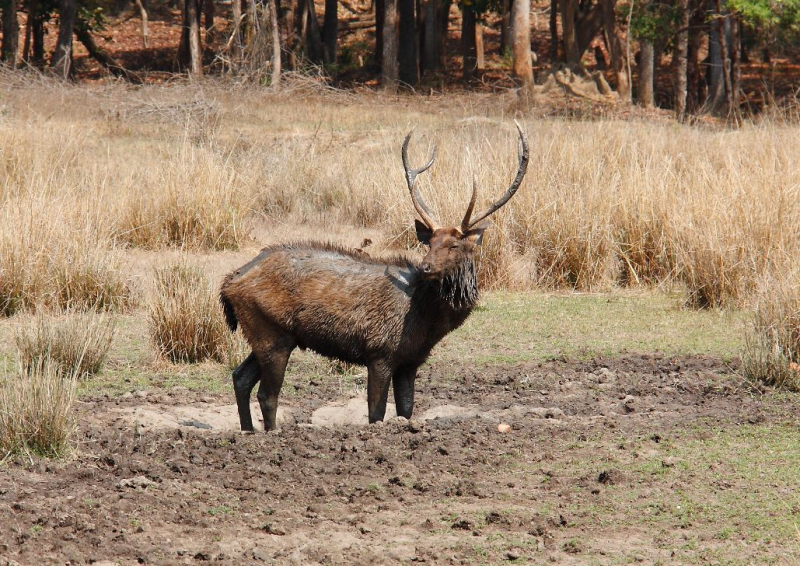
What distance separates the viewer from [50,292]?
1088cm

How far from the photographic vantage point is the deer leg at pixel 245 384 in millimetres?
7340

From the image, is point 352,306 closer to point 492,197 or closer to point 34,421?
point 34,421

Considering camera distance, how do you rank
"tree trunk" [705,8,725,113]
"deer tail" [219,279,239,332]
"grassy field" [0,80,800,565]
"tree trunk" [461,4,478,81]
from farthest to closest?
"tree trunk" [461,4,478,81] → "tree trunk" [705,8,725,113] → "deer tail" [219,279,239,332] → "grassy field" [0,80,800,565]

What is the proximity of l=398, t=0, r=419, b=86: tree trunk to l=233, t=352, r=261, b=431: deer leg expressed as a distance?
2764 centimetres

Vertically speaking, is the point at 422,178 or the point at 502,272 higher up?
the point at 422,178

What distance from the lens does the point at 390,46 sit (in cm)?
3141

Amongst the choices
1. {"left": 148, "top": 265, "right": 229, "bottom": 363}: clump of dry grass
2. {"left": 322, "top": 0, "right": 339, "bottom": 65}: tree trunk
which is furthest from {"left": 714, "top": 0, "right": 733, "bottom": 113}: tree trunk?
{"left": 148, "top": 265, "right": 229, "bottom": 363}: clump of dry grass

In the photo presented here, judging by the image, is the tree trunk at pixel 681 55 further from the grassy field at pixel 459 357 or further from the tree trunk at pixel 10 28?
the tree trunk at pixel 10 28

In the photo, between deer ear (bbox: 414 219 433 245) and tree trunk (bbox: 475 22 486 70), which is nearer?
deer ear (bbox: 414 219 433 245)

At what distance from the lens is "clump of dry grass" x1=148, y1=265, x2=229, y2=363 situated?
30.4 ft

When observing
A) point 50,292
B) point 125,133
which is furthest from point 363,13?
point 50,292

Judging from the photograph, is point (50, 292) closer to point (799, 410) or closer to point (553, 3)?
point (799, 410)

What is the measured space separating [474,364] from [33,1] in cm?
2840

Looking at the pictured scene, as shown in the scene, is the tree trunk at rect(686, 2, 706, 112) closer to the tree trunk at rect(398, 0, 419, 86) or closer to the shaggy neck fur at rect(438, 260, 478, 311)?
the tree trunk at rect(398, 0, 419, 86)
